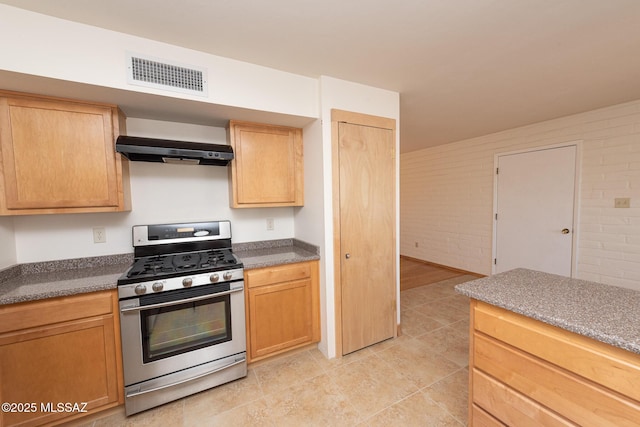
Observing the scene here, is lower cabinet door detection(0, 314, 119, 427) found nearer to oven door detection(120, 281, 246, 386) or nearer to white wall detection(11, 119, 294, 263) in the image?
oven door detection(120, 281, 246, 386)

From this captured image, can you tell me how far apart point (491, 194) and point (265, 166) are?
12.0 feet

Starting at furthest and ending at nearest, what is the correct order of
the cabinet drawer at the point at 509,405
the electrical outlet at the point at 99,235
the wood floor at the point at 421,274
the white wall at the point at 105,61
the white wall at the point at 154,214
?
the wood floor at the point at 421,274 < the electrical outlet at the point at 99,235 < the white wall at the point at 154,214 < the white wall at the point at 105,61 < the cabinet drawer at the point at 509,405

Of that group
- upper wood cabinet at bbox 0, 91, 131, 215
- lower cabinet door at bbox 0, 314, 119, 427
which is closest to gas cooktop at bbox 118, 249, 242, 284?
lower cabinet door at bbox 0, 314, 119, 427

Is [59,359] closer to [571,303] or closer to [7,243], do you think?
[7,243]

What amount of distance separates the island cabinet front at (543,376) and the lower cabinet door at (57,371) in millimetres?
2207

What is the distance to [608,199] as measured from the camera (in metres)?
2.92

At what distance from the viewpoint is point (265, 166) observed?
2.30m

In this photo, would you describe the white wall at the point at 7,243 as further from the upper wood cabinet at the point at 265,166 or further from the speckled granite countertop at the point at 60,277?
the upper wood cabinet at the point at 265,166

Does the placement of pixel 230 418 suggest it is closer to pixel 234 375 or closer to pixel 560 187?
pixel 234 375

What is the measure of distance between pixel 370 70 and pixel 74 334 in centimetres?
270

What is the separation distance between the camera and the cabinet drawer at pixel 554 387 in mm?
910

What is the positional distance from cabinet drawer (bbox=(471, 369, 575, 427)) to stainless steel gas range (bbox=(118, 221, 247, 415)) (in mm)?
1577

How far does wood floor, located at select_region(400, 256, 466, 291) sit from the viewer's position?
418cm

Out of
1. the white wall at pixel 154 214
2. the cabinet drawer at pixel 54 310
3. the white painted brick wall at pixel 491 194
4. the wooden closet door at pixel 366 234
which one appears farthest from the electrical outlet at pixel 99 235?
the white painted brick wall at pixel 491 194
